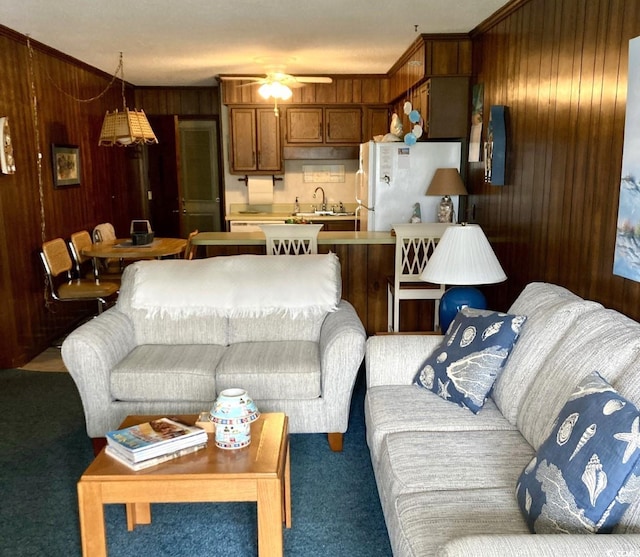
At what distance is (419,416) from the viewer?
7.63ft

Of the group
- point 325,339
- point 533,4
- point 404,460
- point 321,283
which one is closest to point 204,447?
point 404,460

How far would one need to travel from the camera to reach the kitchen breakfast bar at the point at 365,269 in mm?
4793

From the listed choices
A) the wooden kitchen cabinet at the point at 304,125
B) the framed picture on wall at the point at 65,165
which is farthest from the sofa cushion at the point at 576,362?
the wooden kitchen cabinet at the point at 304,125

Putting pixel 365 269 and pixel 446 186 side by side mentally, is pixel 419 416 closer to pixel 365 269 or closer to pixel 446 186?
pixel 365 269

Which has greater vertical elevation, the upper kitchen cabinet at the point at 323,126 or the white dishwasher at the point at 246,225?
the upper kitchen cabinet at the point at 323,126

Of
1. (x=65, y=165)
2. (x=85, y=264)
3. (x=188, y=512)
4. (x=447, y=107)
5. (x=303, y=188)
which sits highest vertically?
(x=447, y=107)

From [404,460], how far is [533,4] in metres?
2.73

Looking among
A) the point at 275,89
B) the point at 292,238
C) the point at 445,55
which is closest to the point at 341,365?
the point at 292,238

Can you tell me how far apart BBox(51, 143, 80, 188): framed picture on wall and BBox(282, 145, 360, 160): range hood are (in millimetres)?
2449

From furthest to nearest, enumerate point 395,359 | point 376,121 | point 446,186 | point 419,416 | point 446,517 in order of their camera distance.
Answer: point 376,121, point 446,186, point 395,359, point 419,416, point 446,517

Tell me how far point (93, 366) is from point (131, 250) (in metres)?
2.25

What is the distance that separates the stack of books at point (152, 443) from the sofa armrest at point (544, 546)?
1.02 meters

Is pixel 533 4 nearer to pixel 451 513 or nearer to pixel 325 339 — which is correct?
pixel 325 339

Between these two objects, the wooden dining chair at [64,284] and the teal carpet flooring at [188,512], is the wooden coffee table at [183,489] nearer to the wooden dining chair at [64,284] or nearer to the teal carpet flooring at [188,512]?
the teal carpet flooring at [188,512]
